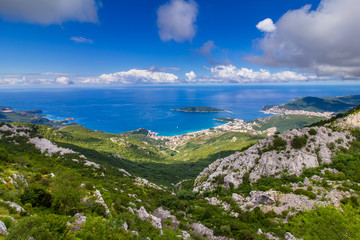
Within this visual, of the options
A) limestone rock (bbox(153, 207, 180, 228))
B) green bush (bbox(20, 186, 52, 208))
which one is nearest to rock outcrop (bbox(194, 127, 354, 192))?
limestone rock (bbox(153, 207, 180, 228))

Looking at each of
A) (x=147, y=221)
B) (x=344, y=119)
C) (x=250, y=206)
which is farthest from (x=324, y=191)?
(x=344, y=119)

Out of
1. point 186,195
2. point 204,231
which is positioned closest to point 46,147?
point 186,195

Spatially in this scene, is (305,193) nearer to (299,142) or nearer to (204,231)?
(299,142)

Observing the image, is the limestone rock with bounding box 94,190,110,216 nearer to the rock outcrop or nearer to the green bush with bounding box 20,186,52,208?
the green bush with bounding box 20,186,52,208

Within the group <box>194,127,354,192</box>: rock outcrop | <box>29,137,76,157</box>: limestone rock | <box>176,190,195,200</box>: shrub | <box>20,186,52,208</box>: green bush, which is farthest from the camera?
<box>29,137,76,157</box>: limestone rock

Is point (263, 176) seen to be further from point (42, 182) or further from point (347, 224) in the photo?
point (42, 182)

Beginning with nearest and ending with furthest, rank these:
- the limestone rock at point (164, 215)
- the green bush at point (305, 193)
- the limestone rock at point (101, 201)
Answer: the limestone rock at point (101, 201)
the green bush at point (305, 193)
the limestone rock at point (164, 215)

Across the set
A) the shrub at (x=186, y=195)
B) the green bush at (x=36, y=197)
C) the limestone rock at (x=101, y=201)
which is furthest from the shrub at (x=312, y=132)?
the green bush at (x=36, y=197)

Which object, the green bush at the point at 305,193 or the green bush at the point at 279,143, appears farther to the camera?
the green bush at the point at 279,143

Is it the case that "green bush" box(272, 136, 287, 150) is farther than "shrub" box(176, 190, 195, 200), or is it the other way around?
"green bush" box(272, 136, 287, 150)

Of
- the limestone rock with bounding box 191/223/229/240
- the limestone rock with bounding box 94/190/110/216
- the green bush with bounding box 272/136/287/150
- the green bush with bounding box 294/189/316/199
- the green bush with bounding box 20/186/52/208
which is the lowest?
the limestone rock with bounding box 191/223/229/240

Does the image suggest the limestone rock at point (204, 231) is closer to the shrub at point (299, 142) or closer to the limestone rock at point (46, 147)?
the shrub at point (299, 142)
